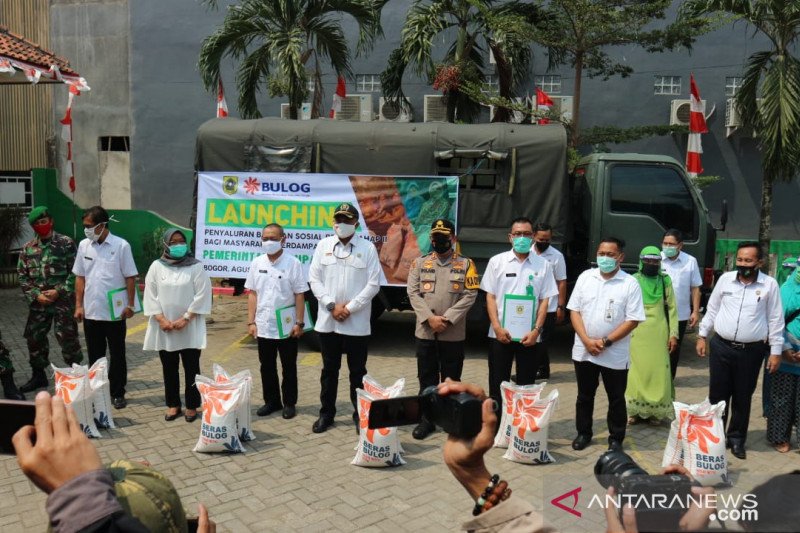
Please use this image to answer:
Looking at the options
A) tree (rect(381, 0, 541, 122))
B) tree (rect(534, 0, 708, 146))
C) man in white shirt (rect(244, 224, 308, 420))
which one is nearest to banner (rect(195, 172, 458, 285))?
man in white shirt (rect(244, 224, 308, 420))

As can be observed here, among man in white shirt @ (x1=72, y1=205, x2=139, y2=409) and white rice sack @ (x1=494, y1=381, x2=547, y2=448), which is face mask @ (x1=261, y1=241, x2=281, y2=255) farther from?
white rice sack @ (x1=494, y1=381, x2=547, y2=448)

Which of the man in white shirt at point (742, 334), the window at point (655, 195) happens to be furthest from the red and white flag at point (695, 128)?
the man in white shirt at point (742, 334)

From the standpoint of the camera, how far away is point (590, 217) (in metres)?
8.43

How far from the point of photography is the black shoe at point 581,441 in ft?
18.5

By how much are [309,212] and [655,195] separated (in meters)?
4.17

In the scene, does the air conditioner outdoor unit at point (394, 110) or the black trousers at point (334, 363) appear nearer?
the black trousers at point (334, 363)

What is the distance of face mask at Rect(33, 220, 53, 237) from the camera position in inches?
256

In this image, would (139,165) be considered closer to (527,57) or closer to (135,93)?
(135,93)

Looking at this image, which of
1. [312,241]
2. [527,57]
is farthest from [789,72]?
[312,241]

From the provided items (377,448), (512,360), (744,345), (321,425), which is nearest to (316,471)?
(377,448)

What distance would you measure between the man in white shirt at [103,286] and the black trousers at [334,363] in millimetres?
1928

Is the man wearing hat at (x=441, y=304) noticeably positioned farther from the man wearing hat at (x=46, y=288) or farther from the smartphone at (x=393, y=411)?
the smartphone at (x=393, y=411)

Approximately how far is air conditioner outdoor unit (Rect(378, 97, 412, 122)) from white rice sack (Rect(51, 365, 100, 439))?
10.2m

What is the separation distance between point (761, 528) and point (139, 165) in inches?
679
